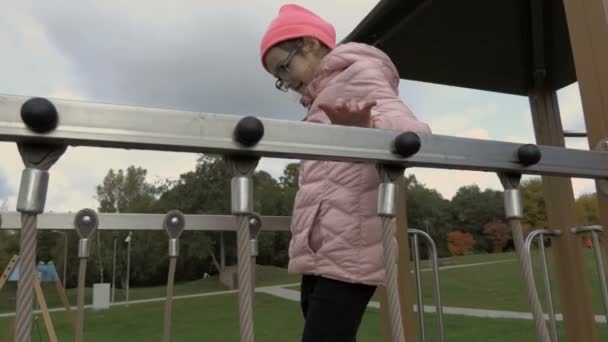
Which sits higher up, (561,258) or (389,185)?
(389,185)

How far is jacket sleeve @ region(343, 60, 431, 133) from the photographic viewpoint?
85 centimetres

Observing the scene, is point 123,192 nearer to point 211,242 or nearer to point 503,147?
point 211,242

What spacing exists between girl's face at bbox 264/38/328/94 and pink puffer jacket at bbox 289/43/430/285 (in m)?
0.06

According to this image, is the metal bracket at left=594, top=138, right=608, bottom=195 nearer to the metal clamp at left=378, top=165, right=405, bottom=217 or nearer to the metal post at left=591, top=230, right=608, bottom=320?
the metal clamp at left=378, top=165, right=405, bottom=217

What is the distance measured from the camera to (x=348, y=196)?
94 centimetres

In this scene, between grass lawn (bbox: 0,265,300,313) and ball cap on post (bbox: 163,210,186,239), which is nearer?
ball cap on post (bbox: 163,210,186,239)

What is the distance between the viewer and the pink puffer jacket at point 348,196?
91cm

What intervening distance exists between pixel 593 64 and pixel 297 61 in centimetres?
60

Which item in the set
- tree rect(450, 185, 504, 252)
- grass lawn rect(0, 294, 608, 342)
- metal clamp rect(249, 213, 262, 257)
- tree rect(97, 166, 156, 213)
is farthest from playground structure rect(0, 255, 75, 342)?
tree rect(97, 166, 156, 213)

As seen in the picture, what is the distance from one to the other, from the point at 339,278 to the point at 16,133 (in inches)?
24.4

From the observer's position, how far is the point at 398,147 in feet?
2.10

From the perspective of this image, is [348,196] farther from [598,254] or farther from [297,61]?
[598,254]

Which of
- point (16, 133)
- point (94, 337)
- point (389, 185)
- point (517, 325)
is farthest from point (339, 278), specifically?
point (94, 337)

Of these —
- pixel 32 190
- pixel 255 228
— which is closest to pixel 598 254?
pixel 255 228
